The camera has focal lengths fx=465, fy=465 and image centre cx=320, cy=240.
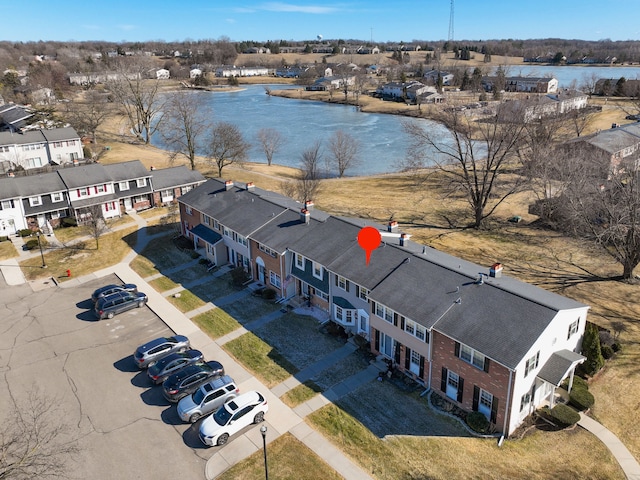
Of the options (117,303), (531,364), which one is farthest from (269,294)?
(531,364)

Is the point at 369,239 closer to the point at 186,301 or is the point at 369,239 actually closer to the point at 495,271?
the point at 495,271

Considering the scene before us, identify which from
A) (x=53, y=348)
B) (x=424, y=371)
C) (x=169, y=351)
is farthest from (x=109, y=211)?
(x=424, y=371)

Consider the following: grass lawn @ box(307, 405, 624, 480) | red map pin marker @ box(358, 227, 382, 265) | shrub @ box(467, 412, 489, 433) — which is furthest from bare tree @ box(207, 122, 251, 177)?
shrub @ box(467, 412, 489, 433)

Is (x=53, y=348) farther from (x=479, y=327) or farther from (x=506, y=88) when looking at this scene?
(x=506, y=88)

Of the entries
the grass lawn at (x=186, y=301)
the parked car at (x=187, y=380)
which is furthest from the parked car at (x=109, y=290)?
the parked car at (x=187, y=380)

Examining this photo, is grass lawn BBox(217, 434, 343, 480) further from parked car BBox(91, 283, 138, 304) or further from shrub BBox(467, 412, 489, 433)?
parked car BBox(91, 283, 138, 304)

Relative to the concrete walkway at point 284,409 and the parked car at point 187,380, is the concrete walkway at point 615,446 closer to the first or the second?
the concrete walkway at point 284,409
